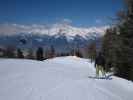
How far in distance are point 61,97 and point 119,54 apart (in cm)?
1662

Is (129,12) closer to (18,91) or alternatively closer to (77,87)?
(77,87)

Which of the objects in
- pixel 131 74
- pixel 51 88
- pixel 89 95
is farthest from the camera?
pixel 131 74

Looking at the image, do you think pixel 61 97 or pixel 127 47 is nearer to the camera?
pixel 61 97

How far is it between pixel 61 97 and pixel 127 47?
1535cm

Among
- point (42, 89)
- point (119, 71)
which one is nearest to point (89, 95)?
point (42, 89)

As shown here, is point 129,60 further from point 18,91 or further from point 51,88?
point 18,91

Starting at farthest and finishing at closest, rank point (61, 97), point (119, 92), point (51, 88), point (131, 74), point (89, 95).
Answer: point (131, 74), point (119, 92), point (51, 88), point (89, 95), point (61, 97)

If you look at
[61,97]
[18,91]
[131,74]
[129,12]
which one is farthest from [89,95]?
[129,12]

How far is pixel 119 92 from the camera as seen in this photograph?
53.9 ft

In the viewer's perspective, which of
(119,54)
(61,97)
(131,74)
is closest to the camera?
(61,97)

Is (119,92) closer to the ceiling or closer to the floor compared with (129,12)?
closer to the floor

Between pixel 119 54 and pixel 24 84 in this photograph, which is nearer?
pixel 24 84

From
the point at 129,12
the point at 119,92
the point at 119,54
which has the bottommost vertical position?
the point at 119,92

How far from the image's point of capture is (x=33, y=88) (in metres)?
14.7
